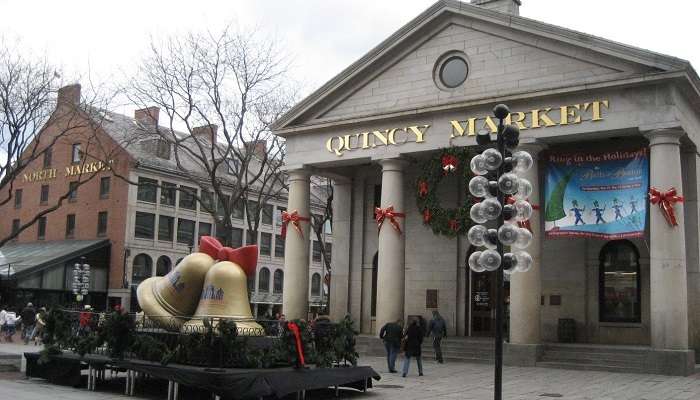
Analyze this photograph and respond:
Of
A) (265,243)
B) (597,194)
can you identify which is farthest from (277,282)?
(597,194)

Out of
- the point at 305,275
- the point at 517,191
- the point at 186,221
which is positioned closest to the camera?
the point at 517,191

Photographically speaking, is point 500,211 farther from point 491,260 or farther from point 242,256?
point 242,256

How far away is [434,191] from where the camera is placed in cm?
2811

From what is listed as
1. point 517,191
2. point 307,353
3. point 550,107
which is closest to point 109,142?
point 550,107

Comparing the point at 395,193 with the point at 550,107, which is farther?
the point at 395,193

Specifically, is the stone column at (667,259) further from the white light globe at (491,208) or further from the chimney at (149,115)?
the chimney at (149,115)

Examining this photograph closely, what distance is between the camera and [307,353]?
53.1ft

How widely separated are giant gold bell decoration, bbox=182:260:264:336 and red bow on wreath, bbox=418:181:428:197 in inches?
478

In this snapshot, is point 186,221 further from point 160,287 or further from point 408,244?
point 160,287

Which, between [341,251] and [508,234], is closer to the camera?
[508,234]

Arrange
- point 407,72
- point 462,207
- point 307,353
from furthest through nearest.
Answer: point 407,72 → point 462,207 → point 307,353

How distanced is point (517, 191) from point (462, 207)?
1362 centimetres

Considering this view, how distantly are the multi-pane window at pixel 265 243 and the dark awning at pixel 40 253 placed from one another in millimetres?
16462

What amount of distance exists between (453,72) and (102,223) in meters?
36.7
